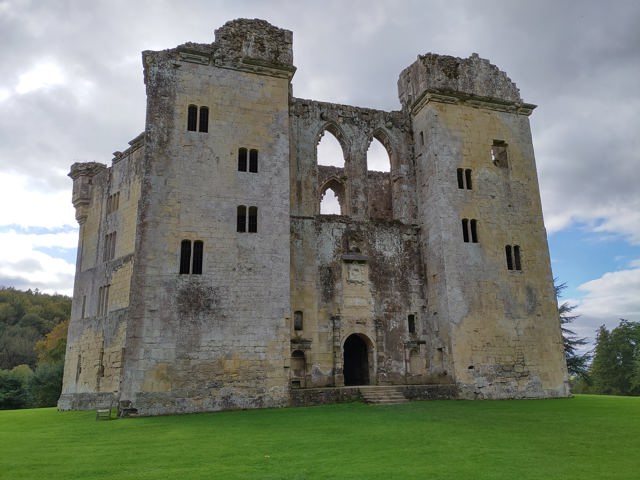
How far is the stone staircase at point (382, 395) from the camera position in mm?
18188

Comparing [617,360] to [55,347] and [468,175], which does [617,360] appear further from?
[55,347]

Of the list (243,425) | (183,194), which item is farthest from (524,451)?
(183,194)

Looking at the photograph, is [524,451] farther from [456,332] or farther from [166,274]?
[166,274]

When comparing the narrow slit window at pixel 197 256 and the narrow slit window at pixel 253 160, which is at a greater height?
the narrow slit window at pixel 253 160

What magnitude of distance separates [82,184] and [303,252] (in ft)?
49.7

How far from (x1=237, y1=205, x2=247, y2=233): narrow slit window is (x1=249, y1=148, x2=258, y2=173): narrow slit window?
5.29ft

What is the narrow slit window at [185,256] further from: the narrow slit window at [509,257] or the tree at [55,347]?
the tree at [55,347]

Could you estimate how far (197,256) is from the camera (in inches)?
742

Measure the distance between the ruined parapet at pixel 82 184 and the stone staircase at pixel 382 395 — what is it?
19.2 metres

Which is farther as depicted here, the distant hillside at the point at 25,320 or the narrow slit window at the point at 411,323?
the distant hillside at the point at 25,320

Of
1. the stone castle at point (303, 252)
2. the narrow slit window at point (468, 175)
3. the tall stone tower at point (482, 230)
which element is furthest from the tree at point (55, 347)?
the narrow slit window at point (468, 175)

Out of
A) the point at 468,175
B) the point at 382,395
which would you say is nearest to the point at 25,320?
the point at 382,395

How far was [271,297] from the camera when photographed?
18953 millimetres

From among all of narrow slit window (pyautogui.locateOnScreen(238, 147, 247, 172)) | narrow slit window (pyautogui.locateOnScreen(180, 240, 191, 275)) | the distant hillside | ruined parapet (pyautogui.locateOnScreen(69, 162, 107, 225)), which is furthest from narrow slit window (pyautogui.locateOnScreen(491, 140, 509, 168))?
the distant hillside
